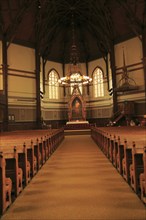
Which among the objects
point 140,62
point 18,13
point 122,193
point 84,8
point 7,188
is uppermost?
point 84,8

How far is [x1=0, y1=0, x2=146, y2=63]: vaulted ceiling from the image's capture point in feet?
81.0

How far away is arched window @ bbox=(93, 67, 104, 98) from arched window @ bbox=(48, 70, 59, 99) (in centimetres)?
586

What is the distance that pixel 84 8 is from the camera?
30.5 meters

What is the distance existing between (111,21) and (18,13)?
11071mm

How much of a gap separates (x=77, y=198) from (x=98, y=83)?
31.1 m

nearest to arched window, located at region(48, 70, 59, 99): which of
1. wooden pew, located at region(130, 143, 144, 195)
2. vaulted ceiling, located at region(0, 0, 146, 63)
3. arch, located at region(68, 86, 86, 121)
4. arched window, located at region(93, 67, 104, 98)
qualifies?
vaulted ceiling, located at region(0, 0, 146, 63)

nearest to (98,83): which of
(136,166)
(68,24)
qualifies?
(68,24)

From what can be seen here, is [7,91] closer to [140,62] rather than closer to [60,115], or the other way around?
[60,115]

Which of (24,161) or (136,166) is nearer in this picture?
(136,166)

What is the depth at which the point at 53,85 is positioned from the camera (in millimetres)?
35188

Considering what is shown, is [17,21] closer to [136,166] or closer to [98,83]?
[98,83]

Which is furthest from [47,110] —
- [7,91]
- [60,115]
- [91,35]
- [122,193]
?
[122,193]

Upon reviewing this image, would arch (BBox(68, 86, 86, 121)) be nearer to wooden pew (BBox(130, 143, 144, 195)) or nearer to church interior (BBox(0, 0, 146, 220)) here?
church interior (BBox(0, 0, 146, 220))

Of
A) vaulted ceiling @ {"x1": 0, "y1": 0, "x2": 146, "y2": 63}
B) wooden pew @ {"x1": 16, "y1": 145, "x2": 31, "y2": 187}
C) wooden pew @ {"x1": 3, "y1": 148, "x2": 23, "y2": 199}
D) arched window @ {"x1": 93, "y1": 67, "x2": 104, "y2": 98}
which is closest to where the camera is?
wooden pew @ {"x1": 3, "y1": 148, "x2": 23, "y2": 199}
